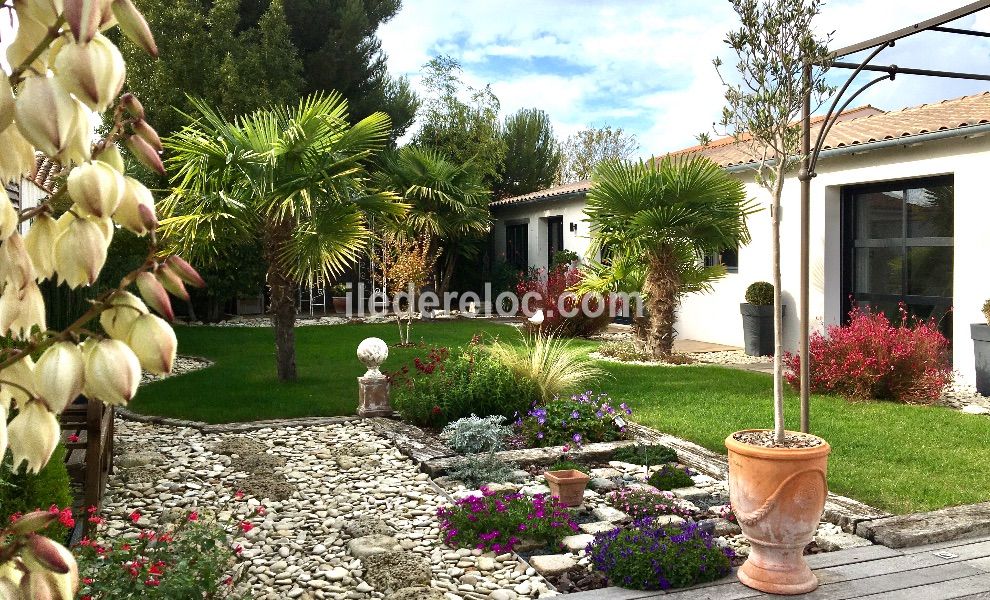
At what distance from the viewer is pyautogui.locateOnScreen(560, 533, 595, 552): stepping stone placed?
4238 mm

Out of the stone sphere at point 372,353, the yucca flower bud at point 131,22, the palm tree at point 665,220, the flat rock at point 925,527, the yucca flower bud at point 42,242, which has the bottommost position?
the flat rock at point 925,527

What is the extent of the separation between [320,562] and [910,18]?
5.32m

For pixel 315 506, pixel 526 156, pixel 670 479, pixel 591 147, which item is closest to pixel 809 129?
pixel 670 479

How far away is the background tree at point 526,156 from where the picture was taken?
2975cm

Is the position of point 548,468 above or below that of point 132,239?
below

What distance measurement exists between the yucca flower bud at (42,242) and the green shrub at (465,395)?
6.15m

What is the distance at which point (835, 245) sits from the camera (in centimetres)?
1105

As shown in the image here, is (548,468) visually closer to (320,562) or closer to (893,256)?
(320,562)

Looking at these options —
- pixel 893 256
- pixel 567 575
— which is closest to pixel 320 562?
pixel 567 575

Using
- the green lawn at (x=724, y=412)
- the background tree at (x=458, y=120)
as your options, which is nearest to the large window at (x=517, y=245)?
the background tree at (x=458, y=120)

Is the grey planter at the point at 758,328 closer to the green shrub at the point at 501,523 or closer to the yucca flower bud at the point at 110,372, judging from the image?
the green shrub at the point at 501,523

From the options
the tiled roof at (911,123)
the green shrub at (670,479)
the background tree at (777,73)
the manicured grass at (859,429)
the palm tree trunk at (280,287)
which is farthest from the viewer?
the tiled roof at (911,123)

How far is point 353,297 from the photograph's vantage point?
67.5 feet

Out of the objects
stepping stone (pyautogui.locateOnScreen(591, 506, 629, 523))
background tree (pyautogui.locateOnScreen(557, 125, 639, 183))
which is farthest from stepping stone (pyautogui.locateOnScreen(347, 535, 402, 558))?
background tree (pyautogui.locateOnScreen(557, 125, 639, 183))
